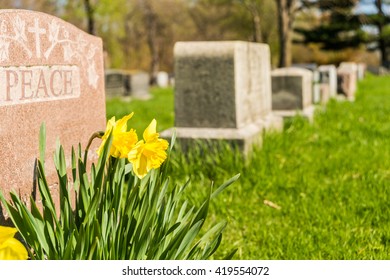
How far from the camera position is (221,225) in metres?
2.43

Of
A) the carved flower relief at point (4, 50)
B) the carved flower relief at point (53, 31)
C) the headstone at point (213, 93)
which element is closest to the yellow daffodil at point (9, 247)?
the carved flower relief at point (4, 50)

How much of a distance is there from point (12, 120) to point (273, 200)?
7.57 feet

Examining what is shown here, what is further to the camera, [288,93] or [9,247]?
[288,93]

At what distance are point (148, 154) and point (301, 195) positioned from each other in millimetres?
2366

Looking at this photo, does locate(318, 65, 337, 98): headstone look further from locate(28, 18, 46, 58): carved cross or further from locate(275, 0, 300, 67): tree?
locate(28, 18, 46, 58): carved cross

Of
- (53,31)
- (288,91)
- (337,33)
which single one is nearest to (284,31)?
(288,91)

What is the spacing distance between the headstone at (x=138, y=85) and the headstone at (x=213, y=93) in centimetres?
1262

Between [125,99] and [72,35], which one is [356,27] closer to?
[125,99]

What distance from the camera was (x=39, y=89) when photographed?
2.68 metres

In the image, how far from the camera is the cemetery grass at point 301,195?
340 cm

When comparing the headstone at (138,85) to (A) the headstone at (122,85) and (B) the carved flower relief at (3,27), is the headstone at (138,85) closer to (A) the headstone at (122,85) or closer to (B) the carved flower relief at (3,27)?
(A) the headstone at (122,85)

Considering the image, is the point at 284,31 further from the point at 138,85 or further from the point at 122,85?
the point at 122,85
